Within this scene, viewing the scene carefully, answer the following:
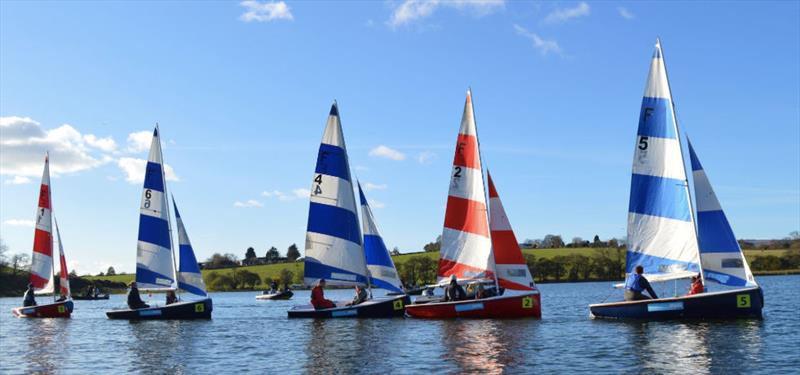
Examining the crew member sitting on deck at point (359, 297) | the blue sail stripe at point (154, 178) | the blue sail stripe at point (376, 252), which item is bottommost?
the crew member sitting on deck at point (359, 297)

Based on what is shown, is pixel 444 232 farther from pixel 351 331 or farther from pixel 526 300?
pixel 351 331

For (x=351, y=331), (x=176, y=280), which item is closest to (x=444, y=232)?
(x=351, y=331)

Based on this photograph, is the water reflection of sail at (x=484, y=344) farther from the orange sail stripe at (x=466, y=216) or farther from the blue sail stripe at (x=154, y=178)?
the blue sail stripe at (x=154, y=178)

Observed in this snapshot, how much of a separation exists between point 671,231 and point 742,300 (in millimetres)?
3786

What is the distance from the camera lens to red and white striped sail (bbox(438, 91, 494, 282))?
34.0 m

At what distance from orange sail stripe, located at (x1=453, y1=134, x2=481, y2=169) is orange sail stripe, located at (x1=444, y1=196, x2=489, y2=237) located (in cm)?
166

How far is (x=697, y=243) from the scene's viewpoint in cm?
2861

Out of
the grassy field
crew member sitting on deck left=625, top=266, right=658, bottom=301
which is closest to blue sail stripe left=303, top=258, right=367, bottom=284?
crew member sitting on deck left=625, top=266, right=658, bottom=301

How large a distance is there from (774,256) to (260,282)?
291 feet

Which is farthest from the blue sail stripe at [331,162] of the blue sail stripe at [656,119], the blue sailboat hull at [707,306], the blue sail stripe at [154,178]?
the blue sailboat hull at [707,306]

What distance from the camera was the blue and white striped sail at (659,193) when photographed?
29.5 m

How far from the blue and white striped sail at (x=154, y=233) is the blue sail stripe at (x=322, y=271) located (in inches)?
286

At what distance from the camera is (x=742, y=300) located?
2727cm

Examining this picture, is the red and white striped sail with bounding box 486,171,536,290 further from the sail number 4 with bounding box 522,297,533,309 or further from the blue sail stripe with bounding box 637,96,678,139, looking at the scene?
the blue sail stripe with bounding box 637,96,678,139
